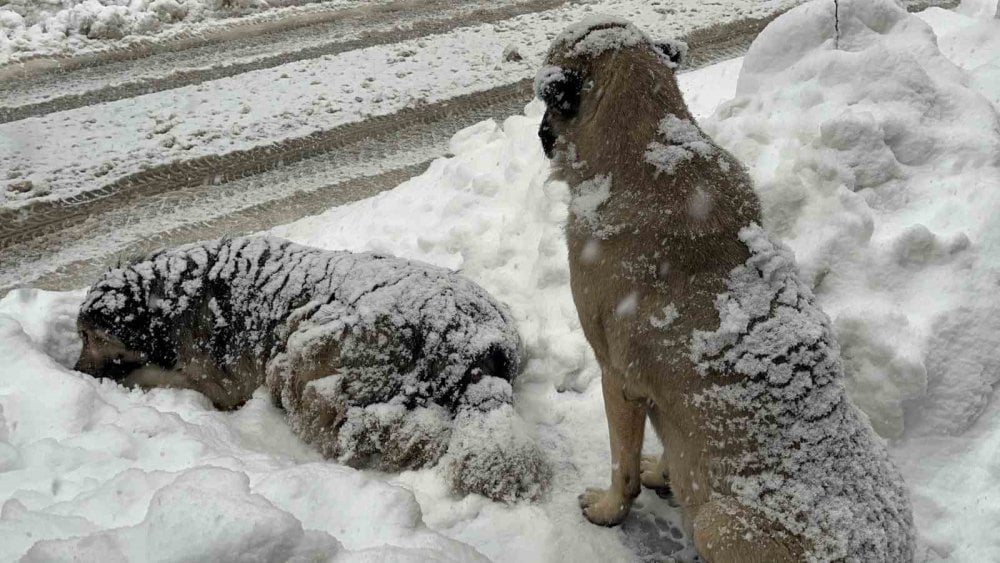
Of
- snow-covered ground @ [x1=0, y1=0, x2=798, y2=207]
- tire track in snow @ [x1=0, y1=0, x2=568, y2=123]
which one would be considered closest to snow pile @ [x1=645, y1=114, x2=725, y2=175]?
snow-covered ground @ [x1=0, y1=0, x2=798, y2=207]

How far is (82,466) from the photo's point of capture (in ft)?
9.64

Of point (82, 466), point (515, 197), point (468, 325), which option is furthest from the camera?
point (515, 197)

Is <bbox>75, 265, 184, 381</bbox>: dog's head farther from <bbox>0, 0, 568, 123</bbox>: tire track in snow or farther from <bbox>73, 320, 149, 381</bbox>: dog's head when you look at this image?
<bbox>0, 0, 568, 123</bbox>: tire track in snow

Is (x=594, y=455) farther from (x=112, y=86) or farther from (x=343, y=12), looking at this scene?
(x=343, y=12)

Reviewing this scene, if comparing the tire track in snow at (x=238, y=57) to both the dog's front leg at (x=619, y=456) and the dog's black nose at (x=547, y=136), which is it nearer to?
the dog's black nose at (x=547, y=136)

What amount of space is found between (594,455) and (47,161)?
18.3 feet

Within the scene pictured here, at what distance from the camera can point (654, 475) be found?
3494 millimetres

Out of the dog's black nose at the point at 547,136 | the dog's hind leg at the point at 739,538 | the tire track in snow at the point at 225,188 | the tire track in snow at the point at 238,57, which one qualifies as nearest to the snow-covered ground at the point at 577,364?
the tire track in snow at the point at 225,188

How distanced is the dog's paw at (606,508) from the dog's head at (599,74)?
1.57 m

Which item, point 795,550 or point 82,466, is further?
point 82,466

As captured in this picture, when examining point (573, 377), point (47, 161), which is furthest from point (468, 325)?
point (47, 161)

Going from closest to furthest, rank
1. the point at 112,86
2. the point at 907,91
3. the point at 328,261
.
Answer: the point at 328,261
the point at 907,91
the point at 112,86

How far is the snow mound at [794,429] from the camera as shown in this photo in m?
2.42

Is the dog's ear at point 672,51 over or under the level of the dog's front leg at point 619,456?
over
